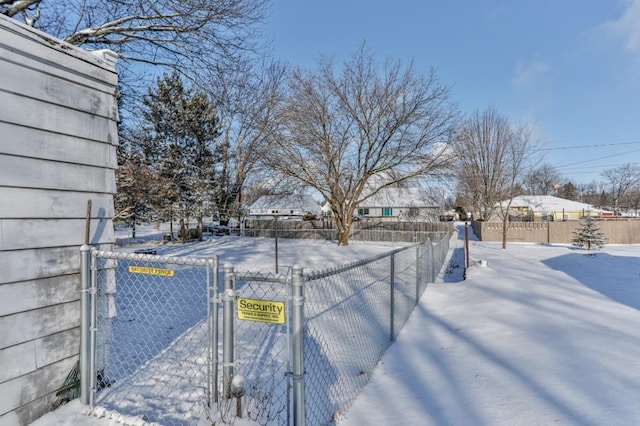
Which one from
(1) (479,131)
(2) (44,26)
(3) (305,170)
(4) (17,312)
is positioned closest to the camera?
(4) (17,312)

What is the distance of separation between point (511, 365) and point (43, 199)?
4.01 m

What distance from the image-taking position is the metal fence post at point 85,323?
2.51 meters

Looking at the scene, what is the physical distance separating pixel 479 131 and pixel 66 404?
26538mm

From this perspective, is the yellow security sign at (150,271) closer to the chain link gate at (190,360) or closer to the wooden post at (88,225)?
the chain link gate at (190,360)

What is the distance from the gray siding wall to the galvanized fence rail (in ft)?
0.59

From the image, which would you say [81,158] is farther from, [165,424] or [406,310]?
[406,310]

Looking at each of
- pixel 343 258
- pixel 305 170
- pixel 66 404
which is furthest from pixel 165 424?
pixel 305 170

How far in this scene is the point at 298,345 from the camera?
190 cm

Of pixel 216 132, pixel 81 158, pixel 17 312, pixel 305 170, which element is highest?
pixel 216 132

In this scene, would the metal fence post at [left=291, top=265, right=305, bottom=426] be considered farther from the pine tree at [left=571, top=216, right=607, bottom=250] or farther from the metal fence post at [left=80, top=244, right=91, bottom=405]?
the pine tree at [left=571, top=216, right=607, bottom=250]

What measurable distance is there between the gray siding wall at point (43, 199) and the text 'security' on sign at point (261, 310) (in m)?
1.43

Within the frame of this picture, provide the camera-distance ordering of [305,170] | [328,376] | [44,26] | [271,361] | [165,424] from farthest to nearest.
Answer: [305,170] → [44,26] → [271,361] → [328,376] → [165,424]

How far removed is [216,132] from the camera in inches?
889

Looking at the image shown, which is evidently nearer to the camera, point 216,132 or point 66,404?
point 66,404
